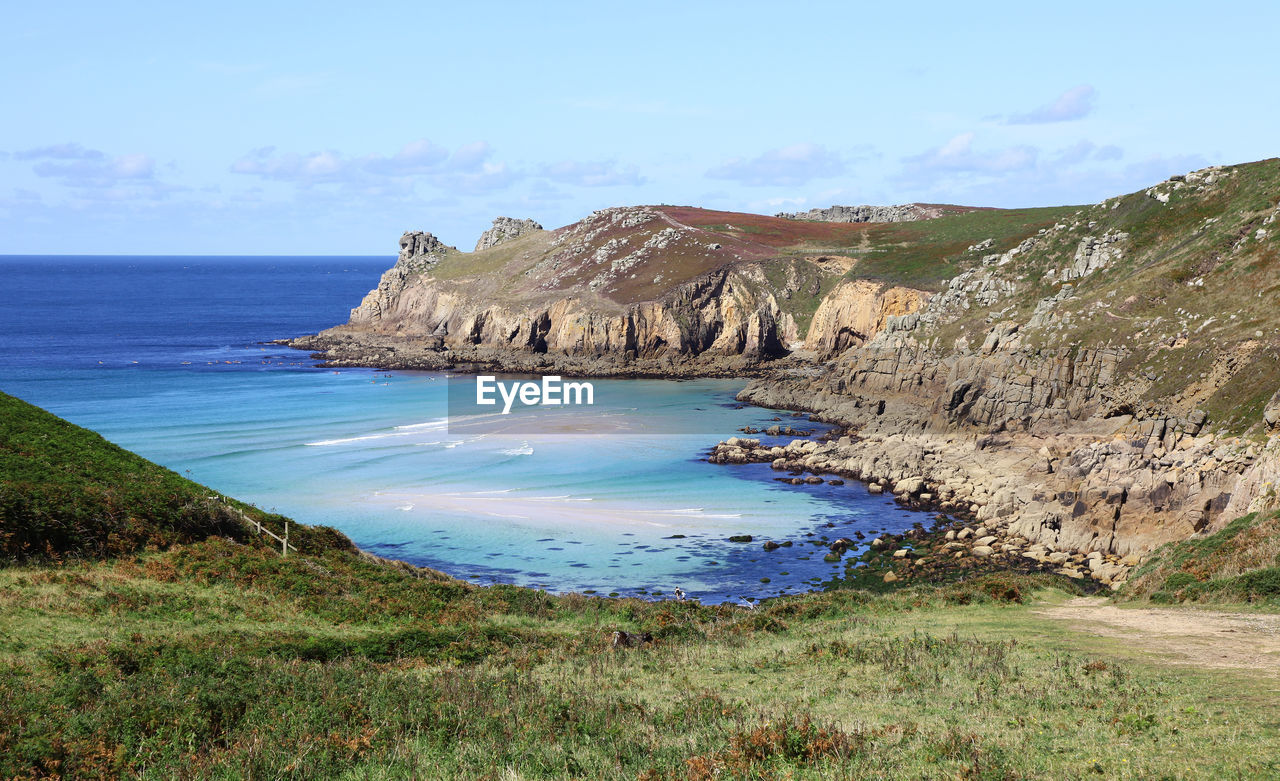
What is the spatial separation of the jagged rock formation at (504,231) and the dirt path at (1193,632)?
498 feet

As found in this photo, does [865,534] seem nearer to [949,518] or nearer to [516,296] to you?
[949,518]

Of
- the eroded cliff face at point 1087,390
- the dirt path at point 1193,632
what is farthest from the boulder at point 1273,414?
the dirt path at point 1193,632

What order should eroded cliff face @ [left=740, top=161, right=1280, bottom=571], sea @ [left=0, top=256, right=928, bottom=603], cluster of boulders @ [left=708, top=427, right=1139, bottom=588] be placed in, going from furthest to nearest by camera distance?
sea @ [left=0, top=256, right=928, bottom=603], eroded cliff face @ [left=740, top=161, right=1280, bottom=571], cluster of boulders @ [left=708, top=427, right=1139, bottom=588]

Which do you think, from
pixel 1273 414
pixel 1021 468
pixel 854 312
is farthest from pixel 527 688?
pixel 854 312

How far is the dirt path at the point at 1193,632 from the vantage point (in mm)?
18094

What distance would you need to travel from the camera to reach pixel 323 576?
27.9 metres

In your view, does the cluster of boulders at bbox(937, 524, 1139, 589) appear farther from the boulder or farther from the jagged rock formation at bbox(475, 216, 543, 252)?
the jagged rock formation at bbox(475, 216, 543, 252)

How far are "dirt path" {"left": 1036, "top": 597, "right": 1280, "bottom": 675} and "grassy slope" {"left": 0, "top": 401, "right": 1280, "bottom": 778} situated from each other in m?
1.13

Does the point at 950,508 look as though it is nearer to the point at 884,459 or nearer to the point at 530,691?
the point at 884,459

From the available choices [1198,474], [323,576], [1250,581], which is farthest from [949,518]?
[323,576]

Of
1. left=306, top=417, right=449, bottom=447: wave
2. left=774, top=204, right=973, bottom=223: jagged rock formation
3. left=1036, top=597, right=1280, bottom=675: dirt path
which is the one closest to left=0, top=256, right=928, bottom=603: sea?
left=306, top=417, right=449, bottom=447: wave

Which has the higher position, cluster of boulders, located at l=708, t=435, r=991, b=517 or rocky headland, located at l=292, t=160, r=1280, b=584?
rocky headland, located at l=292, t=160, r=1280, b=584

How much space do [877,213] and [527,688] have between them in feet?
567

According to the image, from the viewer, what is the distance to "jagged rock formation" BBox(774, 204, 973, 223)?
Answer: 170875 mm
